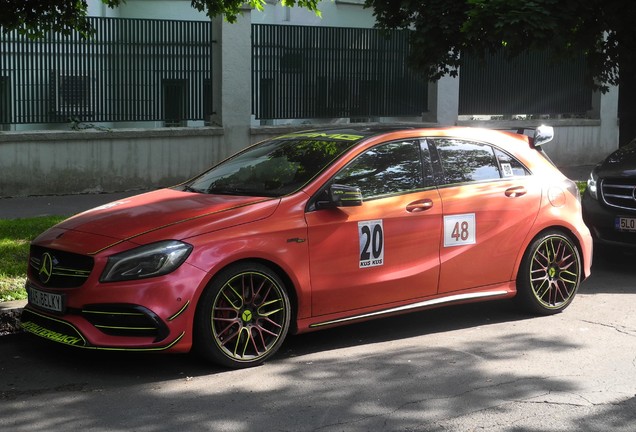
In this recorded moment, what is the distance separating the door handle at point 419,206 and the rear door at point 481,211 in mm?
144

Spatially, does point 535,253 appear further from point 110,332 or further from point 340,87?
point 340,87

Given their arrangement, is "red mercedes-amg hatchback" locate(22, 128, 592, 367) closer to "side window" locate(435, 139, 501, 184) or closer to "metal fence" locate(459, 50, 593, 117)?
"side window" locate(435, 139, 501, 184)

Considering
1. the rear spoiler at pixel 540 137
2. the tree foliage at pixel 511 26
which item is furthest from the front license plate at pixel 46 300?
the tree foliage at pixel 511 26

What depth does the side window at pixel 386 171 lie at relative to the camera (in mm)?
6723

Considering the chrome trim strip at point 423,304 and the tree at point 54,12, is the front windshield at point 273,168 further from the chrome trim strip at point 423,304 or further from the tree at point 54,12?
the tree at point 54,12

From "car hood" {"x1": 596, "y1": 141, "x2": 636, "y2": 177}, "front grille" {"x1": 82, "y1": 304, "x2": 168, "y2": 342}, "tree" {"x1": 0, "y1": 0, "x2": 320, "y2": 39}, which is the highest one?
"tree" {"x1": 0, "y1": 0, "x2": 320, "y2": 39}

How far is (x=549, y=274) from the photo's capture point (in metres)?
7.61

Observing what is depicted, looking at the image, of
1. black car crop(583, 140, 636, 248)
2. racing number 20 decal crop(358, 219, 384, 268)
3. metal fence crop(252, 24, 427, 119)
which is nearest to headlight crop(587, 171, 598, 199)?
black car crop(583, 140, 636, 248)

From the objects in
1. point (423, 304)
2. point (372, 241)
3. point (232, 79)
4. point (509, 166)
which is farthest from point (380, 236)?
point (232, 79)

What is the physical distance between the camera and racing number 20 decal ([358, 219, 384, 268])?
654 cm

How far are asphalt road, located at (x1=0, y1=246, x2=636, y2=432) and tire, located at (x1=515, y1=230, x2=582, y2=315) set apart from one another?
0.19m

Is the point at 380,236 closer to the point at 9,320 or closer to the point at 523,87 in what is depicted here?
the point at 9,320

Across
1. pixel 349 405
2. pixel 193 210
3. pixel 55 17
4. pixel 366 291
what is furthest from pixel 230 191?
pixel 55 17

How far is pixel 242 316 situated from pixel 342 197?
1052mm
